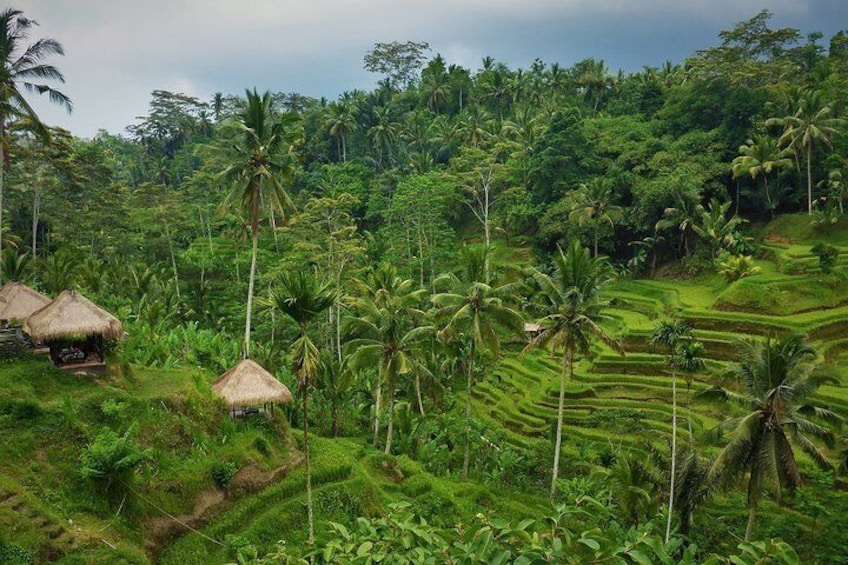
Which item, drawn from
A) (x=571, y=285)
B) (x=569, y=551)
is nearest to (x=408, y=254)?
(x=571, y=285)

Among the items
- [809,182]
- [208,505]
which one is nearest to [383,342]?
[208,505]

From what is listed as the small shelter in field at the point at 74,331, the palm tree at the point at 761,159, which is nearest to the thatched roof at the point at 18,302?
the small shelter in field at the point at 74,331

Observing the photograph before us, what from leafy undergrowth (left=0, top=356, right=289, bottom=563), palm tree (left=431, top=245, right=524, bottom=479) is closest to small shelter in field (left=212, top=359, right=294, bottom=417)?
leafy undergrowth (left=0, top=356, right=289, bottom=563)

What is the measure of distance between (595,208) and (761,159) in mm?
10651

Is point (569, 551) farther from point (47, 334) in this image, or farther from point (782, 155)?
point (782, 155)

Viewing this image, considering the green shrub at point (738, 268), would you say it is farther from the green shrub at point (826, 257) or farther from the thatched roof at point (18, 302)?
the thatched roof at point (18, 302)

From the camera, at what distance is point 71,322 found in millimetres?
16219

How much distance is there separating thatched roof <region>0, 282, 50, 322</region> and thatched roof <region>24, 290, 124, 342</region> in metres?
3.30

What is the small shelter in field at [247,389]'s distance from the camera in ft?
58.7

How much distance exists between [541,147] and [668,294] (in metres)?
15.7

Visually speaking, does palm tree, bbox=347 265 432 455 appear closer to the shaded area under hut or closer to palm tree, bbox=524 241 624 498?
palm tree, bbox=524 241 624 498

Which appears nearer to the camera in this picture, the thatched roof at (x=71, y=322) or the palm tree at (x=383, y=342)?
the thatched roof at (x=71, y=322)

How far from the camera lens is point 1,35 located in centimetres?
2105

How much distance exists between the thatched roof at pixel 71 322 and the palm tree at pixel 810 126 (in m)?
38.6
